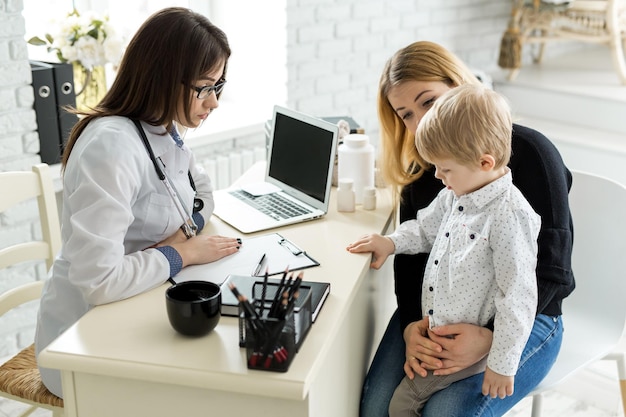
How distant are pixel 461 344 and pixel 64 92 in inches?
63.5

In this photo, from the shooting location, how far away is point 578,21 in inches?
161

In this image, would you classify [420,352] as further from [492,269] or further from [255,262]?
[255,262]

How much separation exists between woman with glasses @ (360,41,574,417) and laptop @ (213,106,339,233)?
0.16 m

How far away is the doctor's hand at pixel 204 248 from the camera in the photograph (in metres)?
1.60

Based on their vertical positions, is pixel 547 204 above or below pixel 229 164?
above

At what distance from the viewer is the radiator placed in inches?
120

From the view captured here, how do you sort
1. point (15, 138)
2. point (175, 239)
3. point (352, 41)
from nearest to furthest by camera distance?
point (175, 239)
point (15, 138)
point (352, 41)

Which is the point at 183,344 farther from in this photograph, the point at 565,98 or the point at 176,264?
the point at 565,98

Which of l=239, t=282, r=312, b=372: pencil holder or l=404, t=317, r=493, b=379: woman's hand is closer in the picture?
→ l=239, t=282, r=312, b=372: pencil holder

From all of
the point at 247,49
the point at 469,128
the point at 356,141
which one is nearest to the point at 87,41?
the point at 247,49

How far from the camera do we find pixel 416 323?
1696 mm

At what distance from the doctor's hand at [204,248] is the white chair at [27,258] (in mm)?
409

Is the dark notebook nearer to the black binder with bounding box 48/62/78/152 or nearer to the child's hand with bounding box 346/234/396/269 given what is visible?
the child's hand with bounding box 346/234/396/269

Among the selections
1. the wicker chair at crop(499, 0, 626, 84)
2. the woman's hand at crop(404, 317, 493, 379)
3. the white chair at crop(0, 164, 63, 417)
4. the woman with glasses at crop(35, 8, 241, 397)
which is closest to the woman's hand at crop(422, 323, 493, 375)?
the woman's hand at crop(404, 317, 493, 379)
